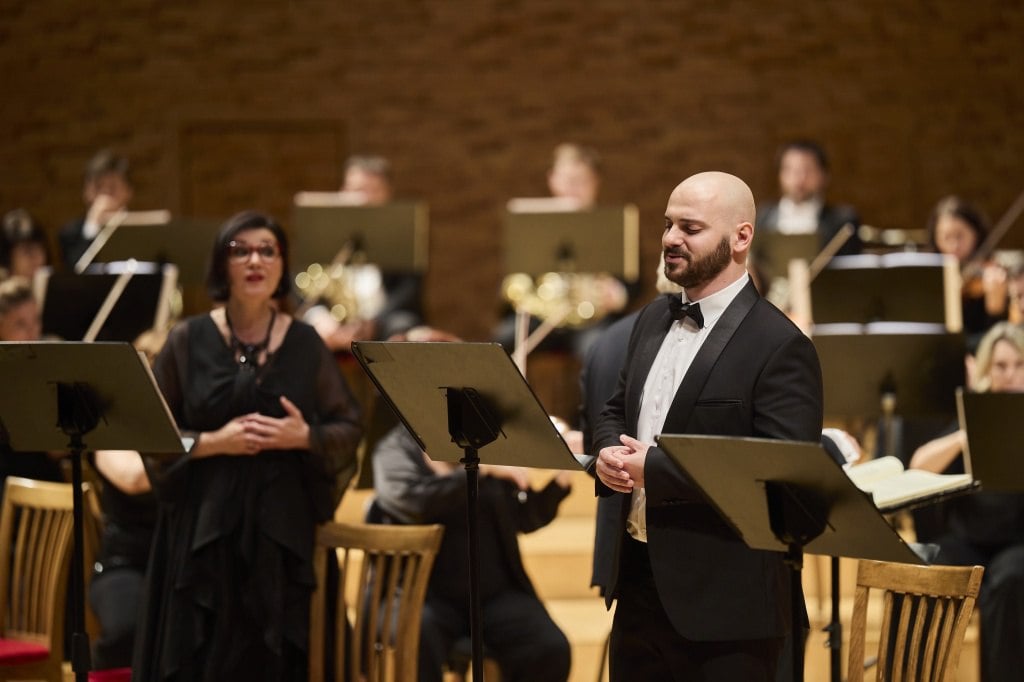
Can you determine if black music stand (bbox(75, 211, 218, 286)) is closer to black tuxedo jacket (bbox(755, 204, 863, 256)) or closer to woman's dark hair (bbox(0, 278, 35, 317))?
woman's dark hair (bbox(0, 278, 35, 317))

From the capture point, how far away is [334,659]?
11.3 ft

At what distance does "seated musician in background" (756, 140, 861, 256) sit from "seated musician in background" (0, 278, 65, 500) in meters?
3.42

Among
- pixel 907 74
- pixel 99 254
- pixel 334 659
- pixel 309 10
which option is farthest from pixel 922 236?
pixel 334 659

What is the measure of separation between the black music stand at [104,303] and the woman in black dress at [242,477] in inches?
61.7

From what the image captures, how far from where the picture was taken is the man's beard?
100.0 inches

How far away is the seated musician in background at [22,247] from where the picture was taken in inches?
234

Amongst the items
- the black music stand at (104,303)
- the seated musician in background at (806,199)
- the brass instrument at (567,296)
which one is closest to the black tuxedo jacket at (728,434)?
the black music stand at (104,303)

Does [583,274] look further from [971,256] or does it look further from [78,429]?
[78,429]

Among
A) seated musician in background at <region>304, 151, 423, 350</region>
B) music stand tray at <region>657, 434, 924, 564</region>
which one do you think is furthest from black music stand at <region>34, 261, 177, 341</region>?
music stand tray at <region>657, 434, 924, 564</region>

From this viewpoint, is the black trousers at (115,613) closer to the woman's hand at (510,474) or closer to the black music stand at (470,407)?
the woman's hand at (510,474)

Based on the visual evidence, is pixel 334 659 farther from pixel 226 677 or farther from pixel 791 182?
pixel 791 182

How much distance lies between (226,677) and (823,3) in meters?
5.86

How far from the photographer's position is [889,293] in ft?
16.6

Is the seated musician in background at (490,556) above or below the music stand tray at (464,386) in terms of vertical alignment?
below
